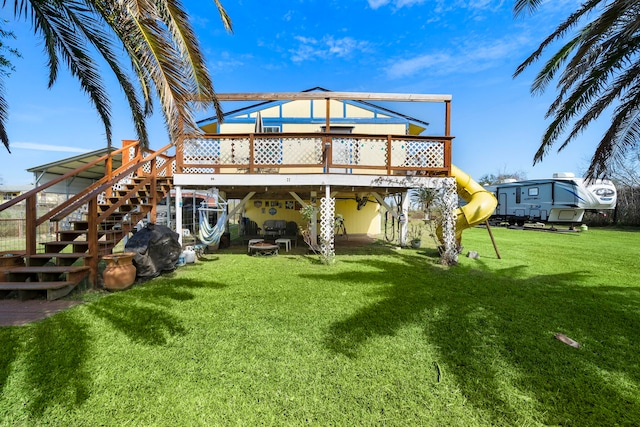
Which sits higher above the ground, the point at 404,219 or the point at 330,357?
the point at 404,219

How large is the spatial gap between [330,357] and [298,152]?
643 cm

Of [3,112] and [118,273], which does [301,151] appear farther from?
[3,112]

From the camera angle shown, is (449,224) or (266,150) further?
(266,150)

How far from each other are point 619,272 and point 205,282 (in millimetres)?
9998

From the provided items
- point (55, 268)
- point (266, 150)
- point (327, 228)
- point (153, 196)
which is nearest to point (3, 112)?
point (55, 268)

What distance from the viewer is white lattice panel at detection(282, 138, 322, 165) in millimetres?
8492

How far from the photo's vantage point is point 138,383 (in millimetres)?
2674

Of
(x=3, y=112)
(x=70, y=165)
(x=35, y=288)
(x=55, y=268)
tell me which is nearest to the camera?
(x=35, y=288)

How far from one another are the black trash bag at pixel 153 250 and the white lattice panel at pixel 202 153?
7.70ft

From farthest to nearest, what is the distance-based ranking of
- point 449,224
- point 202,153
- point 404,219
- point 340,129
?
point 340,129 → point 404,219 → point 202,153 → point 449,224

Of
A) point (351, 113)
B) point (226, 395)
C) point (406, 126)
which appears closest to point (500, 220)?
point (406, 126)

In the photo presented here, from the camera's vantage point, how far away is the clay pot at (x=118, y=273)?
5371 mm

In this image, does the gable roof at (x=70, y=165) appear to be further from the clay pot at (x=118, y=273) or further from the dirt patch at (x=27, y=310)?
the dirt patch at (x=27, y=310)

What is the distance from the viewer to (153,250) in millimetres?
6488
